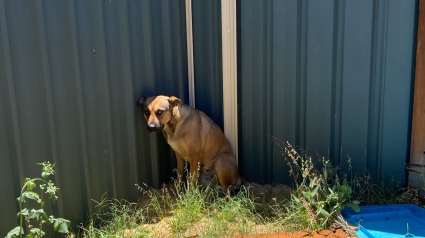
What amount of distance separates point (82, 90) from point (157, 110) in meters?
0.79

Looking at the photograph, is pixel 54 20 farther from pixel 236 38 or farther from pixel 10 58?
pixel 236 38

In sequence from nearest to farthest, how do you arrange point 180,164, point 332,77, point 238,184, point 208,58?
1. point 332,77
2. point 238,184
3. point 180,164
4. point 208,58

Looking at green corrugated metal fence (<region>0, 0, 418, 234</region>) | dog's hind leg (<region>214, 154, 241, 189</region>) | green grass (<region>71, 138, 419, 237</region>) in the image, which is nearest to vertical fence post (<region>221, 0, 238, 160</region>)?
green corrugated metal fence (<region>0, 0, 418, 234</region>)

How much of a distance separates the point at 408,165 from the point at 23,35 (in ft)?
13.8

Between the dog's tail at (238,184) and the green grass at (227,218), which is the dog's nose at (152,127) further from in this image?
the dog's tail at (238,184)

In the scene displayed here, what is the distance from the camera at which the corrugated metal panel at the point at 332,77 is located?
135 inches

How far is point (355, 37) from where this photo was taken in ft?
11.4

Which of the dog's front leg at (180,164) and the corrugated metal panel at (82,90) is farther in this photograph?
Answer: the dog's front leg at (180,164)

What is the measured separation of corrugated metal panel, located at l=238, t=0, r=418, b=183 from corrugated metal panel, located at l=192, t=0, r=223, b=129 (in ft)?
1.13

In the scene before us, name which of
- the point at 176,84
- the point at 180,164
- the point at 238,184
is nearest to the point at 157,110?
the point at 176,84

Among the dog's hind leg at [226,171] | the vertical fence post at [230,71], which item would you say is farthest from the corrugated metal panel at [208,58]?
the dog's hind leg at [226,171]

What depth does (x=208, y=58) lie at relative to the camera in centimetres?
414

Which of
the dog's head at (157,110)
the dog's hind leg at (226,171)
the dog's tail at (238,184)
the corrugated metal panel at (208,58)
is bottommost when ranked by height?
the dog's tail at (238,184)

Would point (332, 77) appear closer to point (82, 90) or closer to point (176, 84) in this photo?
point (176, 84)
